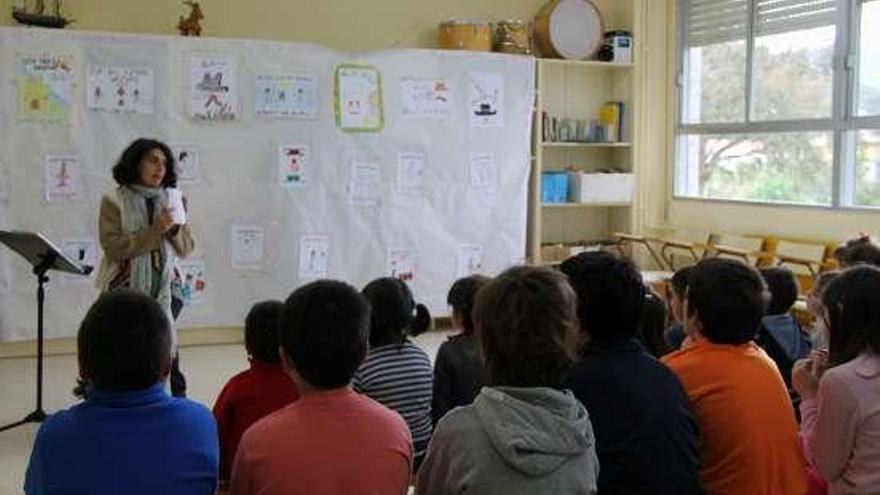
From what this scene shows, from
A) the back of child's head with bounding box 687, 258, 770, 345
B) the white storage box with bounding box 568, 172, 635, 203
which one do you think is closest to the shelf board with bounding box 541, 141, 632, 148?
the white storage box with bounding box 568, 172, 635, 203

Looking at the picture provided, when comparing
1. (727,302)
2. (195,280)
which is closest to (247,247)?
(195,280)

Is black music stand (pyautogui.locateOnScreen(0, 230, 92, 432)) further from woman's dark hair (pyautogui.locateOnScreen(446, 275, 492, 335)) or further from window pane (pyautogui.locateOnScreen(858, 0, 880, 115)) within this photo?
window pane (pyautogui.locateOnScreen(858, 0, 880, 115))

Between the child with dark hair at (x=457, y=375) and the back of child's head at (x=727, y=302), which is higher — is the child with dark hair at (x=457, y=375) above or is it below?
below

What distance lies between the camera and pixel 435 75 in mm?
6266

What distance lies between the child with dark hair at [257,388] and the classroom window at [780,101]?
451cm

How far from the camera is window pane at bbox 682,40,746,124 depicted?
6.58m

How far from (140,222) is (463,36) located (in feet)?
10.6

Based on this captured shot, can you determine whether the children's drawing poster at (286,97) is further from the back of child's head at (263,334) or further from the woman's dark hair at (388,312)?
the back of child's head at (263,334)

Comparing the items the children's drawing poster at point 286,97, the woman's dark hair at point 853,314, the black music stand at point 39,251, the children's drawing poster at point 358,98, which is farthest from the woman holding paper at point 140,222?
the woman's dark hair at point 853,314

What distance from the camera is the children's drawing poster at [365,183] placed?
6.12 metres

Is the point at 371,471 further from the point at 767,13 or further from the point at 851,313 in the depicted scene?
the point at 767,13

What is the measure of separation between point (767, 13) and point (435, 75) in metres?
2.35

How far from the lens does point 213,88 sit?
18.7 ft

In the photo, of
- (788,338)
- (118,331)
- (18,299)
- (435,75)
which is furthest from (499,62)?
(118,331)
